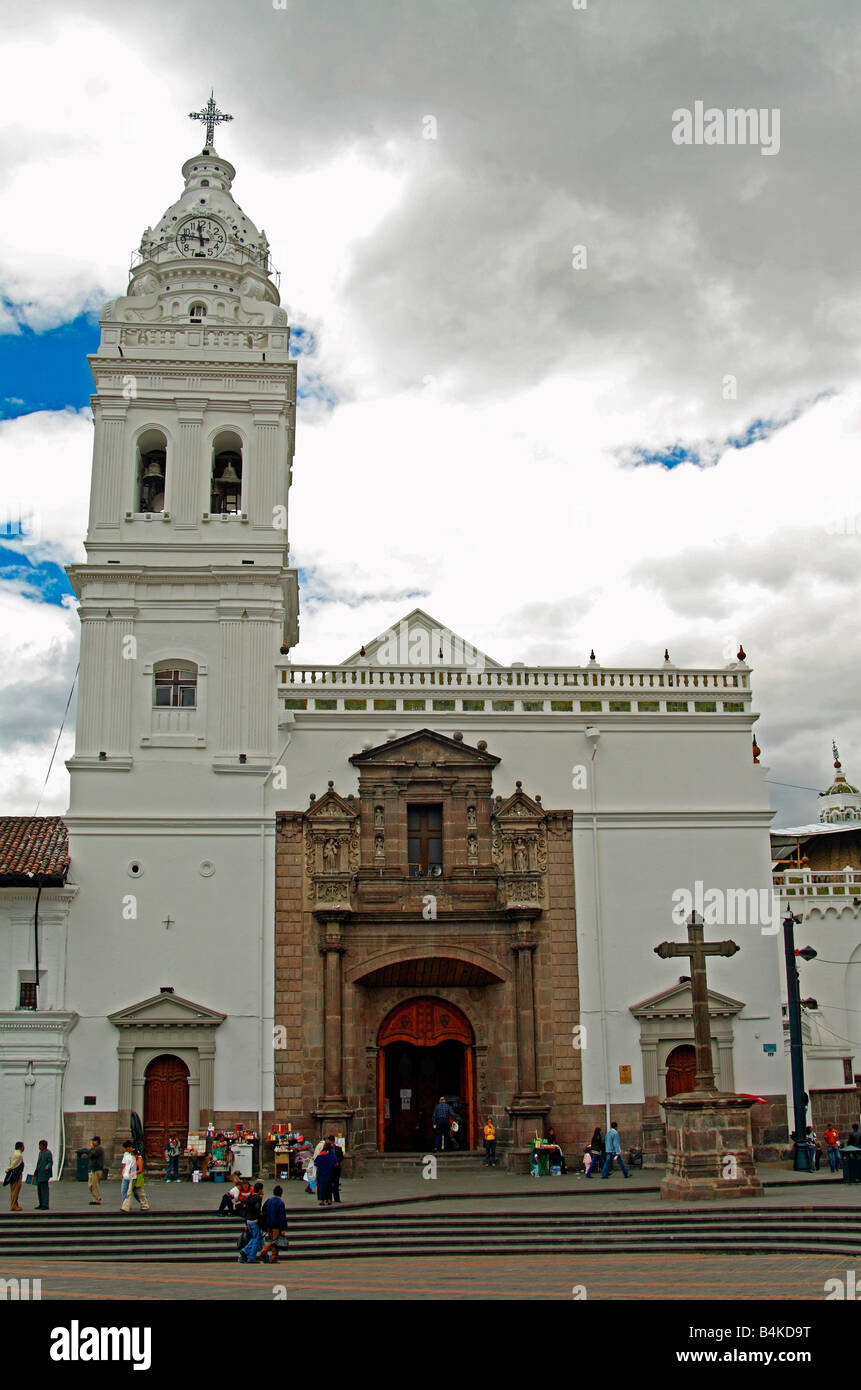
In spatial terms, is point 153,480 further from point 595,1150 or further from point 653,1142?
point 653,1142

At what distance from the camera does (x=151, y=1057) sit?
86.7ft

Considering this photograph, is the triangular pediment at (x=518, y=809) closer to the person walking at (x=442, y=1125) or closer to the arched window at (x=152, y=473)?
the person walking at (x=442, y=1125)

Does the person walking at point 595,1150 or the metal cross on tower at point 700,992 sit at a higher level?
the metal cross on tower at point 700,992

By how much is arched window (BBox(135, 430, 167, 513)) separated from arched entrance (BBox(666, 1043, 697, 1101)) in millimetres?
18212

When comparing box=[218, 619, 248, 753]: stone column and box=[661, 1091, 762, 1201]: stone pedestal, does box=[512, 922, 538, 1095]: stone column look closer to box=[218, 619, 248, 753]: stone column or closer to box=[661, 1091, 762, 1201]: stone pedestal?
box=[661, 1091, 762, 1201]: stone pedestal

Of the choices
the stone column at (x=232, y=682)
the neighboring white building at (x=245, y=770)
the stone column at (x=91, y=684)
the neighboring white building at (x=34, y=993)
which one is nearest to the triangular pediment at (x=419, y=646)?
the neighboring white building at (x=245, y=770)

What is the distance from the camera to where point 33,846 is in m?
28.0

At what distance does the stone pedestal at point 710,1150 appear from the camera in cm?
2038

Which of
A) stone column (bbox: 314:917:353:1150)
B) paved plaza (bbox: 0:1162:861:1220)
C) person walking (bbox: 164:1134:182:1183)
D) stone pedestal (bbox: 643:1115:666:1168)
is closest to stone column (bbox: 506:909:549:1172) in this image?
paved plaza (bbox: 0:1162:861:1220)

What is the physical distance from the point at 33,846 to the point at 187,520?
860 centimetres

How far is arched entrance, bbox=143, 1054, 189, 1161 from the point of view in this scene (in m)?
26.2

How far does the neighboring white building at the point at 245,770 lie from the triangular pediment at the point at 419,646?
6 centimetres

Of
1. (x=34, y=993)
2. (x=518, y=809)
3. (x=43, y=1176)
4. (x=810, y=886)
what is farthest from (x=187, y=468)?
(x=810, y=886)
